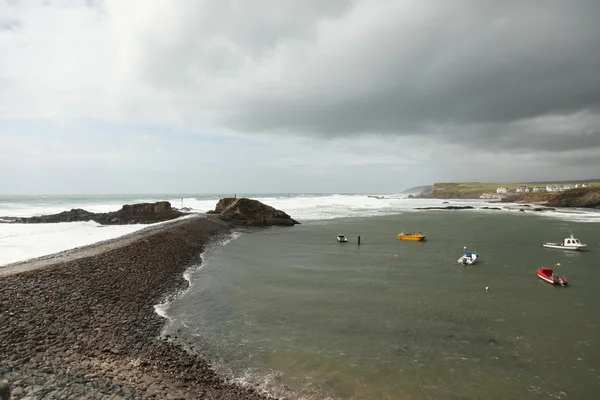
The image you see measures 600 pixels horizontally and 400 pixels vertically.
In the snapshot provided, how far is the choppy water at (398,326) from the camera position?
9398 millimetres

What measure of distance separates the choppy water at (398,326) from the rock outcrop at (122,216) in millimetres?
30029

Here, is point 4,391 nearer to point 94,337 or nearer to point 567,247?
point 94,337

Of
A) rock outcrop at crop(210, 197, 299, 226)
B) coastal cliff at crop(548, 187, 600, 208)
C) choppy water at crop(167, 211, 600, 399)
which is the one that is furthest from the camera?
coastal cliff at crop(548, 187, 600, 208)

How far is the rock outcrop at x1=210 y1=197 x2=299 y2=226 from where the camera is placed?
5109 centimetres

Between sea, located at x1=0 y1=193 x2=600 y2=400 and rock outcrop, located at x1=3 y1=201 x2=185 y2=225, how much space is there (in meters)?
21.6

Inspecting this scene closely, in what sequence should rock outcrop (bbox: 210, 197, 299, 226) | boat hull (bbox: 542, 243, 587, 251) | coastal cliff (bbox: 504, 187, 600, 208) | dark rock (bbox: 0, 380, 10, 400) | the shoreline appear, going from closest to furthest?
dark rock (bbox: 0, 380, 10, 400) < the shoreline < boat hull (bbox: 542, 243, 587, 251) < rock outcrop (bbox: 210, 197, 299, 226) < coastal cliff (bbox: 504, 187, 600, 208)

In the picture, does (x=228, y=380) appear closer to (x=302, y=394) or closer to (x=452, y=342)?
(x=302, y=394)

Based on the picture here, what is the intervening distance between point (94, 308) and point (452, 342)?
1460 cm

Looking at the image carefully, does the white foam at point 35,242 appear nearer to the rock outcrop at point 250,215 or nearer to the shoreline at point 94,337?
the shoreline at point 94,337

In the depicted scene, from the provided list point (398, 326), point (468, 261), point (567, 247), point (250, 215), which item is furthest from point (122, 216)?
point (567, 247)

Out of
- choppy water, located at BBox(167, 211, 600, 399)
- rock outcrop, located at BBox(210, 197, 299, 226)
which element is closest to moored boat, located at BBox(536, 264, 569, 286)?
choppy water, located at BBox(167, 211, 600, 399)

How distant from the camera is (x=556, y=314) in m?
14.7

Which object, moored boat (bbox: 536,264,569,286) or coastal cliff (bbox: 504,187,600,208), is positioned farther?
coastal cliff (bbox: 504,187,600,208)

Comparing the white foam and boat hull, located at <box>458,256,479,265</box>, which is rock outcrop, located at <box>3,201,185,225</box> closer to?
the white foam
